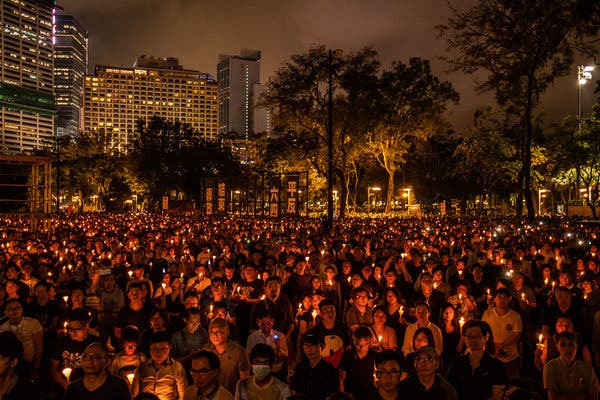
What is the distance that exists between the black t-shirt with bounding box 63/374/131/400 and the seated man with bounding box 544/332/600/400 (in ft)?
12.1

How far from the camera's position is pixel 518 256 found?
1252 cm

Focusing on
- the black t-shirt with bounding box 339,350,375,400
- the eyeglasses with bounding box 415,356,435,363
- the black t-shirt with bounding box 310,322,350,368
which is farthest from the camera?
the black t-shirt with bounding box 310,322,350,368

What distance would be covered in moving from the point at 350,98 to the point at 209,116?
166071mm

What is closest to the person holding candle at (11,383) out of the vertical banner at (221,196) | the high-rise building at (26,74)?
the vertical banner at (221,196)

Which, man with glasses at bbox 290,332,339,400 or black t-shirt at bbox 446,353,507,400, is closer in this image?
black t-shirt at bbox 446,353,507,400

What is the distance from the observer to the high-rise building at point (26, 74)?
472 ft

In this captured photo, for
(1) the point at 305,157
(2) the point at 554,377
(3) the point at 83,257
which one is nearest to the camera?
(2) the point at 554,377

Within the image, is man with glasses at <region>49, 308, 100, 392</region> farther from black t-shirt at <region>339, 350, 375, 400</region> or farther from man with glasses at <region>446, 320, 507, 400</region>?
man with glasses at <region>446, 320, 507, 400</region>

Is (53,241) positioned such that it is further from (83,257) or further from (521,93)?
(521,93)

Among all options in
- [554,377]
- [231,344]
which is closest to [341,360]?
[231,344]

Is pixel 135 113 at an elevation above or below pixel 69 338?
above

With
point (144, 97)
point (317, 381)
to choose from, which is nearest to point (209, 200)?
point (317, 381)

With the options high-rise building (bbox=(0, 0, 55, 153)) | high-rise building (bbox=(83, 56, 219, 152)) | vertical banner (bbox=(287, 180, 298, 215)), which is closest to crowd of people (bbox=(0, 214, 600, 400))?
vertical banner (bbox=(287, 180, 298, 215))

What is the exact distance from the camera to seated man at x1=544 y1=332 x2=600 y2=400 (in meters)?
5.17
